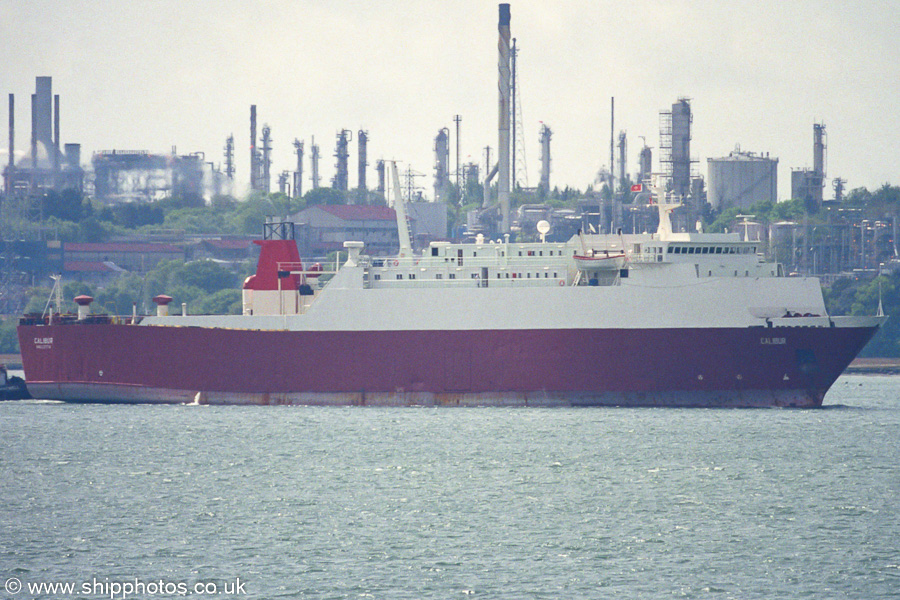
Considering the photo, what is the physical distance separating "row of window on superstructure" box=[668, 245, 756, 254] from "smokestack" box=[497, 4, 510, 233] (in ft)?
132

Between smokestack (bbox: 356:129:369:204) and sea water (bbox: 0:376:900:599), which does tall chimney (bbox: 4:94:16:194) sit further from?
sea water (bbox: 0:376:900:599)

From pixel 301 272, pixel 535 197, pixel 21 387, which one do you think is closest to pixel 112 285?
Result: pixel 535 197

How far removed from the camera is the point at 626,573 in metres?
22.8

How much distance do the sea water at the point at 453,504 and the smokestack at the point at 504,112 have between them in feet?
139

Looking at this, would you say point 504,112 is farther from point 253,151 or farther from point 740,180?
point 253,151

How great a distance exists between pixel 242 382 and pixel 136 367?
3.38 m

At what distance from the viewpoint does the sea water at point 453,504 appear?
22312mm

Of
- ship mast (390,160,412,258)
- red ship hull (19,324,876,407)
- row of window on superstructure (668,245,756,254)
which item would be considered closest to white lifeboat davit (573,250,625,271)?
row of window on superstructure (668,245,756,254)

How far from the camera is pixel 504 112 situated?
8388 centimetres

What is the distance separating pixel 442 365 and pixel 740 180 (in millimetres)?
67110

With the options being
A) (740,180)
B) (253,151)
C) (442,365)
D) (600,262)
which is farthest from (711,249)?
(253,151)

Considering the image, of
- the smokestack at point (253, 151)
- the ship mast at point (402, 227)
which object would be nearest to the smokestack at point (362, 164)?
the smokestack at point (253, 151)

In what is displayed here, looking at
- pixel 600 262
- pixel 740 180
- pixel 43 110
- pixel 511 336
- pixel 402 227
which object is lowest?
pixel 511 336

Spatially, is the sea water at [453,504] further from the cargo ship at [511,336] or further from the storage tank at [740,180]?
the storage tank at [740,180]
